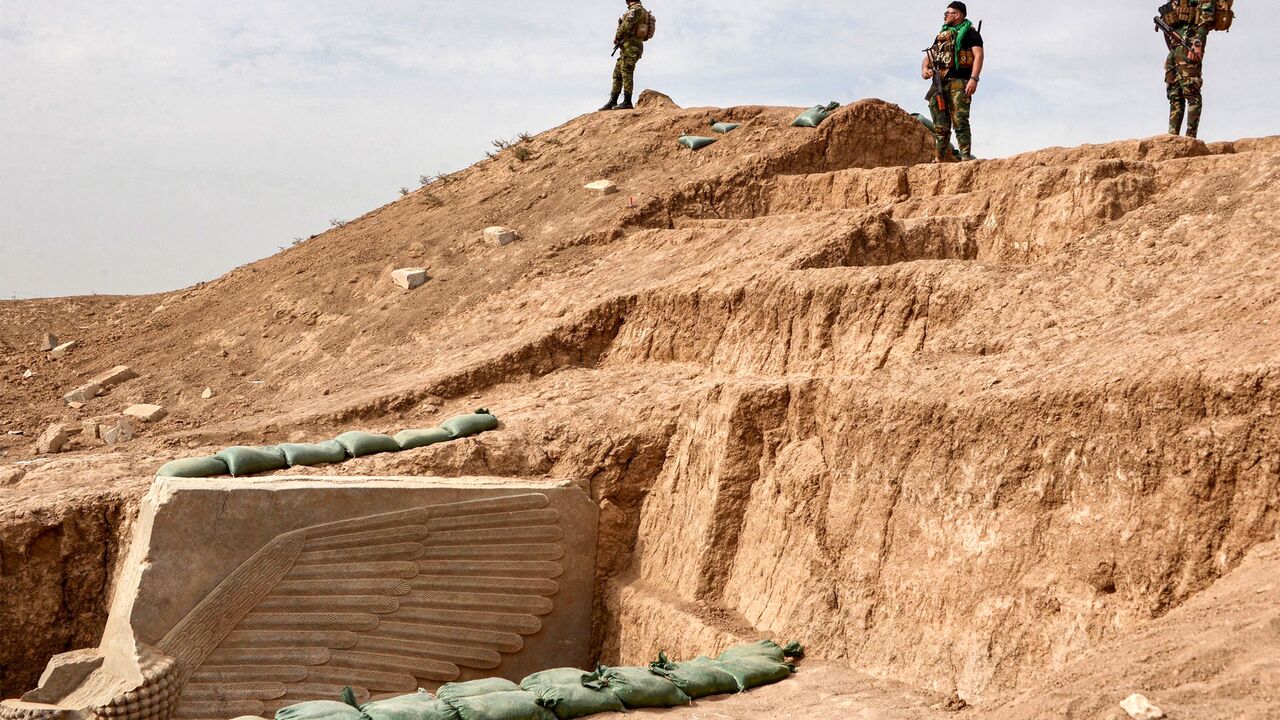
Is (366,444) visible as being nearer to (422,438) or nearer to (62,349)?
(422,438)

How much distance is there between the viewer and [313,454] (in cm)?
852

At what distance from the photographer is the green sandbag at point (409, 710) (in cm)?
585

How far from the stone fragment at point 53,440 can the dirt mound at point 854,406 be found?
0.20 metres

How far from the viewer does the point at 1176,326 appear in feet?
20.9

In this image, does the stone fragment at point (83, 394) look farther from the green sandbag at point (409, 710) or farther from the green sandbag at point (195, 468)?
the green sandbag at point (409, 710)

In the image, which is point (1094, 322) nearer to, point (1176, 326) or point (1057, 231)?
point (1176, 326)

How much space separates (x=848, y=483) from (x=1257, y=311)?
2.36 metres

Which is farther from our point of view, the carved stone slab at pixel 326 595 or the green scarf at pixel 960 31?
the green scarf at pixel 960 31

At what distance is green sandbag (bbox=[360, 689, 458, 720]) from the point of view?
19.2 ft

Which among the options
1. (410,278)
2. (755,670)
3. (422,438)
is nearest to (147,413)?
(410,278)

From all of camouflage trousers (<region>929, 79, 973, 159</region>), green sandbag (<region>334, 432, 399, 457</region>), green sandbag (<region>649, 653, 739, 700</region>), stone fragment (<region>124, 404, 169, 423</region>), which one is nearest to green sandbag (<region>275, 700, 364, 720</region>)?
green sandbag (<region>649, 653, 739, 700</region>)

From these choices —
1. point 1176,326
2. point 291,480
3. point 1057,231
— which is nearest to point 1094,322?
point 1176,326

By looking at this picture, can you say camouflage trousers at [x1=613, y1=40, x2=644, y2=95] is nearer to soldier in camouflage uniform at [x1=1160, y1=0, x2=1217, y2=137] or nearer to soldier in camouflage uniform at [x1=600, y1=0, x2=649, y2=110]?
soldier in camouflage uniform at [x1=600, y1=0, x2=649, y2=110]

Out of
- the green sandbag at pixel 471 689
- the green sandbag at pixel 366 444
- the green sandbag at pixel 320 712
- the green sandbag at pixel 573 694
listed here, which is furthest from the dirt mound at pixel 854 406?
the green sandbag at pixel 320 712
